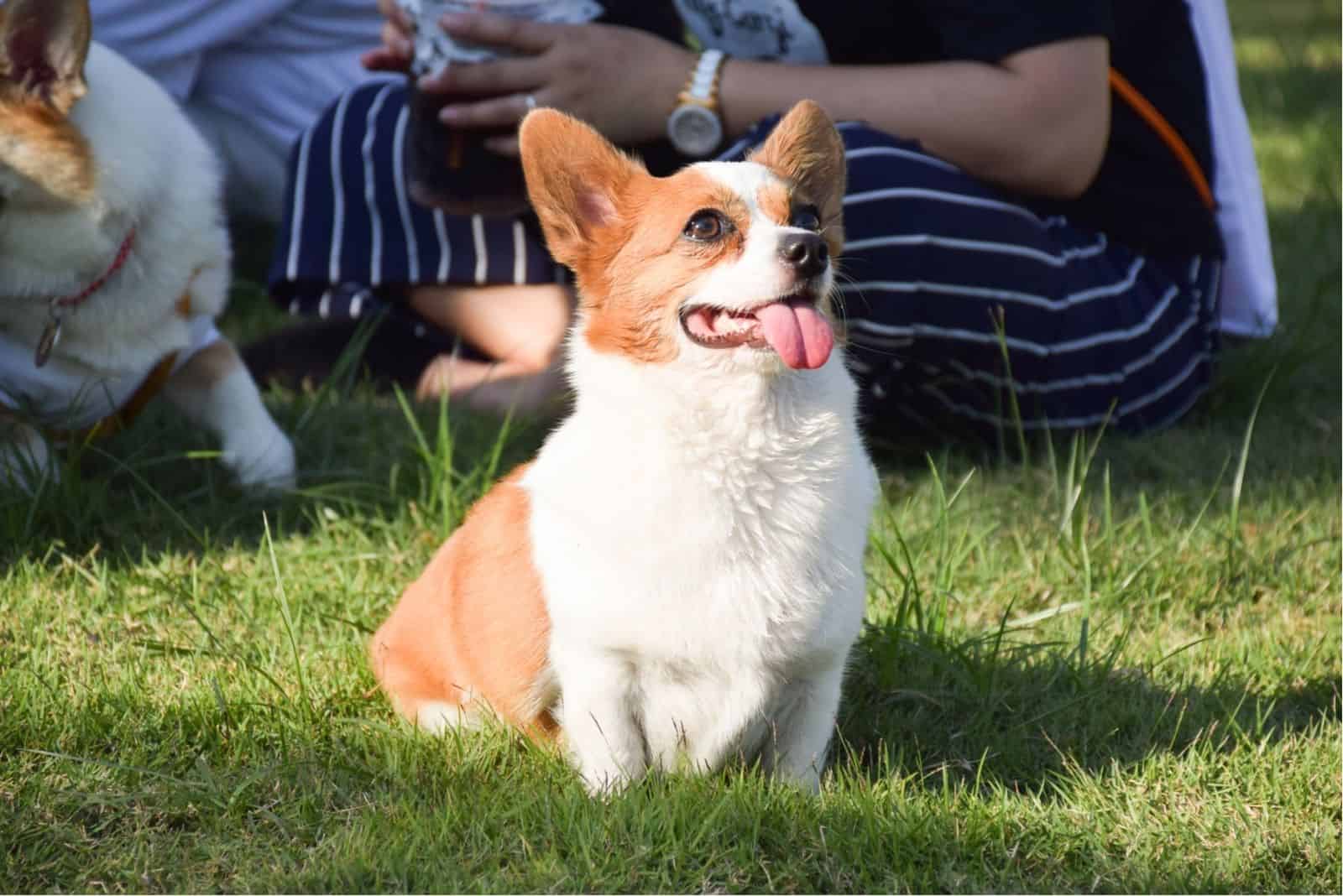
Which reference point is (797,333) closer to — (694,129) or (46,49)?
(694,129)

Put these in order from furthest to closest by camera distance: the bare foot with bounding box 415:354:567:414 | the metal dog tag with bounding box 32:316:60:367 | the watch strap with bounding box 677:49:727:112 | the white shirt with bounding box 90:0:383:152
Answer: the white shirt with bounding box 90:0:383:152, the bare foot with bounding box 415:354:567:414, the watch strap with bounding box 677:49:727:112, the metal dog tag with bounding box 32:316:60:367

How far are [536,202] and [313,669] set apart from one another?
0.82 m

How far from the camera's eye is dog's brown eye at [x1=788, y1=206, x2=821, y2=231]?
6.61ft

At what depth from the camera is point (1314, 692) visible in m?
2.44

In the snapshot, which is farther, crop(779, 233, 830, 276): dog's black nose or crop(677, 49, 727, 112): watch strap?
crop(677, 49, 727, 112): watch strap

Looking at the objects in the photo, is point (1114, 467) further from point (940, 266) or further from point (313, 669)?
point (313, 669)

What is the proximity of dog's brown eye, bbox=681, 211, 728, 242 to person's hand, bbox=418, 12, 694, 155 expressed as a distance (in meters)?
1.22

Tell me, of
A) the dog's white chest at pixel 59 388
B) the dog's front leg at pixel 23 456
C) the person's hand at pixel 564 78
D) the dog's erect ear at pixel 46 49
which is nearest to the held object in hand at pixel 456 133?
the person's hand at pixel 564 78

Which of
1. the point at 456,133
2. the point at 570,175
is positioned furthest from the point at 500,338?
the point at 570,175

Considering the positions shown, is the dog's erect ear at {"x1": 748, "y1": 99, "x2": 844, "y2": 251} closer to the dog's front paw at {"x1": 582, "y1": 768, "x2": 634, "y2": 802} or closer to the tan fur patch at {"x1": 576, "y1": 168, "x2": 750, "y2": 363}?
the tan fur patch at {"x1": 576, "y1": 168, "x2": 750, "y2": 363}

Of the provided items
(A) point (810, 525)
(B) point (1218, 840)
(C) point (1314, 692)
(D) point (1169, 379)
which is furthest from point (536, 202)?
(D) point (1169, 379)

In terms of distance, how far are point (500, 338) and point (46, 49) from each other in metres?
1.37

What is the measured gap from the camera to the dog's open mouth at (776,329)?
1.87 meters

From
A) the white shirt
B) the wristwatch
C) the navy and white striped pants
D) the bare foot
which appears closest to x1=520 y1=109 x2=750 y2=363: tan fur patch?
the navy and white striped pants
